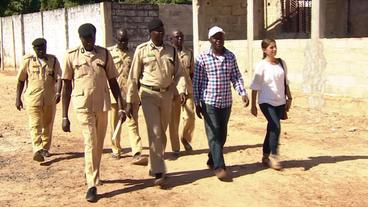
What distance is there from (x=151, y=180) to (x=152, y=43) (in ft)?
5.27

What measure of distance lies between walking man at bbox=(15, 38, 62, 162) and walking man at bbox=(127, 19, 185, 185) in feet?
6.07

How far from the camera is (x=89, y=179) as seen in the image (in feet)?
17.2

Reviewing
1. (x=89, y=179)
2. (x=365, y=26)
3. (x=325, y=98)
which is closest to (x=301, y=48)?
(x=325, y=98)

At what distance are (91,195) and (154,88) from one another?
1.35m

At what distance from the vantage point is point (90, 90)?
5.28 metres

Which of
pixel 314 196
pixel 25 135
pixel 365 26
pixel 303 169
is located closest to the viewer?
pixel 314 196

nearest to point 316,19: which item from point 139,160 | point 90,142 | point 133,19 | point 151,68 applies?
point 139,160

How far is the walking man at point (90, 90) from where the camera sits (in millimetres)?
5215

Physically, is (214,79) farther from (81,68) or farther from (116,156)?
(116,156)

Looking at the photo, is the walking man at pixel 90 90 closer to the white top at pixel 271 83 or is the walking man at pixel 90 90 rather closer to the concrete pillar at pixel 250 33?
the white top at pixel 271 83

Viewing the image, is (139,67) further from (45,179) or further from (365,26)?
(365,26)

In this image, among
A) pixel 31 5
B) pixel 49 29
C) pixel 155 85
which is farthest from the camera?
pixel 31 5

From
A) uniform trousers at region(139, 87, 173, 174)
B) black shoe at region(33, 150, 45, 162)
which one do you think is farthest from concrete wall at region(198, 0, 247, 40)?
uniform trousers at region(139, 87, 173, 174)

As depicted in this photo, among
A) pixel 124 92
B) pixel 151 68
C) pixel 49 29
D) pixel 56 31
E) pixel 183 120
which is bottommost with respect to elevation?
pixel 183 120
